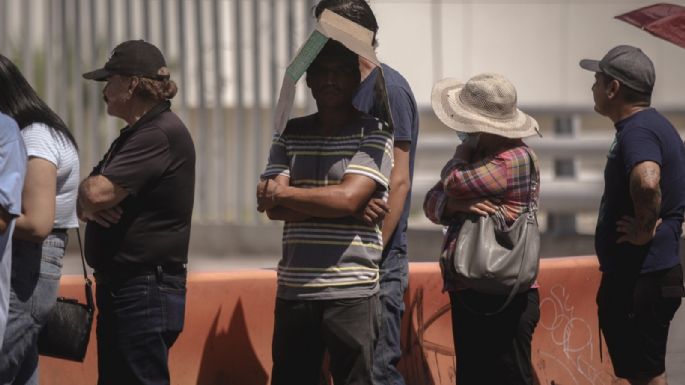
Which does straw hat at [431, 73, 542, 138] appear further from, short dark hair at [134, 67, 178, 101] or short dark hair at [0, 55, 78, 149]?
short dark hair at [0, 55, 78, 149]

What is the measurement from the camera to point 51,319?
18.3 feet

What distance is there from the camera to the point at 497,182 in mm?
5555

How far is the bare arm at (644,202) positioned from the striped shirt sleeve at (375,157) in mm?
1193

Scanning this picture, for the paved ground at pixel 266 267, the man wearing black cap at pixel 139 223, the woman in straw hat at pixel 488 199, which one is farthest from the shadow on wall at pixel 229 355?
the paved ground at pixel 266 267

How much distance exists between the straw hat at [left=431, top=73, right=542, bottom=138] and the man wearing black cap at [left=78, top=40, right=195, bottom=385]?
1.10 m

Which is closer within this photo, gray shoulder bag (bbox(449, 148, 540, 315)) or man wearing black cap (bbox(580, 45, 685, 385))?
gray shoulder bag (bbox(449, 148, 540, 315))

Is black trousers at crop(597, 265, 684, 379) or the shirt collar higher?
the shirt collar

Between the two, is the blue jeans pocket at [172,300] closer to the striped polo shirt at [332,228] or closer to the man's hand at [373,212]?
the striped polo shirt at [332,228]

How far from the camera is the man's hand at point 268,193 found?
5.11 metres

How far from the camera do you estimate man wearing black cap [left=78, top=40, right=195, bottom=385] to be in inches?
213

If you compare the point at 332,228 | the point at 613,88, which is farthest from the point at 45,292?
the point at 613,88

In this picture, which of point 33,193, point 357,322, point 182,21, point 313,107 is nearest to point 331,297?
point 357,322

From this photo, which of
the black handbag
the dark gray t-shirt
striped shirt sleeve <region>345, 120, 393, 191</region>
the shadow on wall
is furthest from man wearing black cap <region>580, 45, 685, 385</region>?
the black handbag

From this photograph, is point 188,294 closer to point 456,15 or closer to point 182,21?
point 182,21
